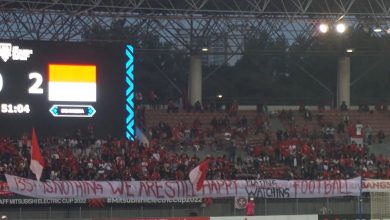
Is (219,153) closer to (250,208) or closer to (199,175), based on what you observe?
(199,175)

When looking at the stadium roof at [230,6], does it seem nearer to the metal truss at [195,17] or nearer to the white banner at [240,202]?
the metal truss at [195,17]

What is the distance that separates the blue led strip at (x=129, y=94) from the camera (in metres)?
39.5

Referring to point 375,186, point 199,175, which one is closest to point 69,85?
point 199,175

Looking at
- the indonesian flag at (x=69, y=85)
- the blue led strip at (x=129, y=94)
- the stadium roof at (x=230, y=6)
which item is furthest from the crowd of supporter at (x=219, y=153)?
the stadium roof at (x=230, y=6)

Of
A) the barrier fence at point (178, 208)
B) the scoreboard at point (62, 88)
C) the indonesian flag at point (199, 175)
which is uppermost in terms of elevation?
the scoreboard at point (62, 88)

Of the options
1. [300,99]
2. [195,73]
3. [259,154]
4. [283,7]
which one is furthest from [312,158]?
[300,99]

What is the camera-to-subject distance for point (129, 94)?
39.6m

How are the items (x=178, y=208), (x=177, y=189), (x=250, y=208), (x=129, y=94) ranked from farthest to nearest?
(x=129, y=94) → (x=177, y=189) → (x=178, y=208) → (x=250, y=208)

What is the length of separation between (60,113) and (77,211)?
8.96 meters

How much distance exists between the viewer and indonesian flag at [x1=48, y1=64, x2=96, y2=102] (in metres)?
38.5

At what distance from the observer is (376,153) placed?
47344mm

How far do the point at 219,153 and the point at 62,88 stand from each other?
1021cm

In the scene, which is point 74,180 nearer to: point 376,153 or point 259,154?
point 259,154

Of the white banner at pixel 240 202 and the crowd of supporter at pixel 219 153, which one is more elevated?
the crowd of supporter at pixel 219 153
